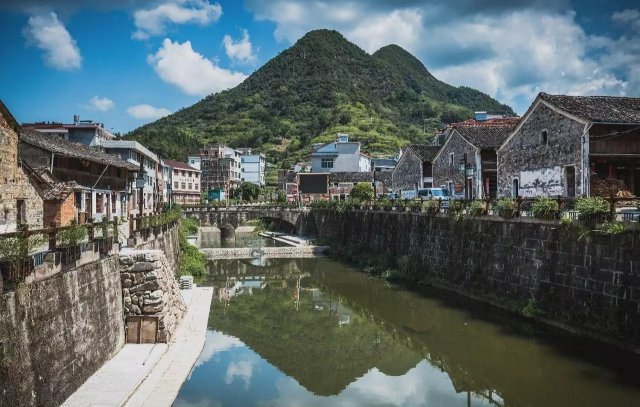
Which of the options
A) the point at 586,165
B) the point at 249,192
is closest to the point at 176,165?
the point at 249,192

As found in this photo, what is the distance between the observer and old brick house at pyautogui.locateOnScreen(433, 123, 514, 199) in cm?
4041

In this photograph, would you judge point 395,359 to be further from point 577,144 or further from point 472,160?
point 472,160

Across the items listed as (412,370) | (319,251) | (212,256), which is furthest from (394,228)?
(412,370)

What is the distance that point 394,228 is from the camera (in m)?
38.6

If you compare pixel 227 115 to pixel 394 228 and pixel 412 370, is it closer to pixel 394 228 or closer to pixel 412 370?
pixel 394 228

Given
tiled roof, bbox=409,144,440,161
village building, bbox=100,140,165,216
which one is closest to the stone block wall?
village building, bbox=100,140,165,216

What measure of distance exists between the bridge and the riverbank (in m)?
45.3

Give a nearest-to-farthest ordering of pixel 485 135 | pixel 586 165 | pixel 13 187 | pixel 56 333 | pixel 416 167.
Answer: pixel 56 333 < pixel 13 187 < pixel 586 165 < pixel 485 135 < pixel 416 167

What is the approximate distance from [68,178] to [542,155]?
26.7m

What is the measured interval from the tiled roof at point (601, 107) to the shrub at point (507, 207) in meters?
6.81

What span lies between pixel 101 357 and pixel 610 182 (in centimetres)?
2496

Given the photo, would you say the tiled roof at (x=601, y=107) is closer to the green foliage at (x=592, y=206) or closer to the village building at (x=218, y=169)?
the green foliage at (x=592, y=206)

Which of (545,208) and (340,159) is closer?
(545,208)

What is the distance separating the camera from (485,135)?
42188mm
